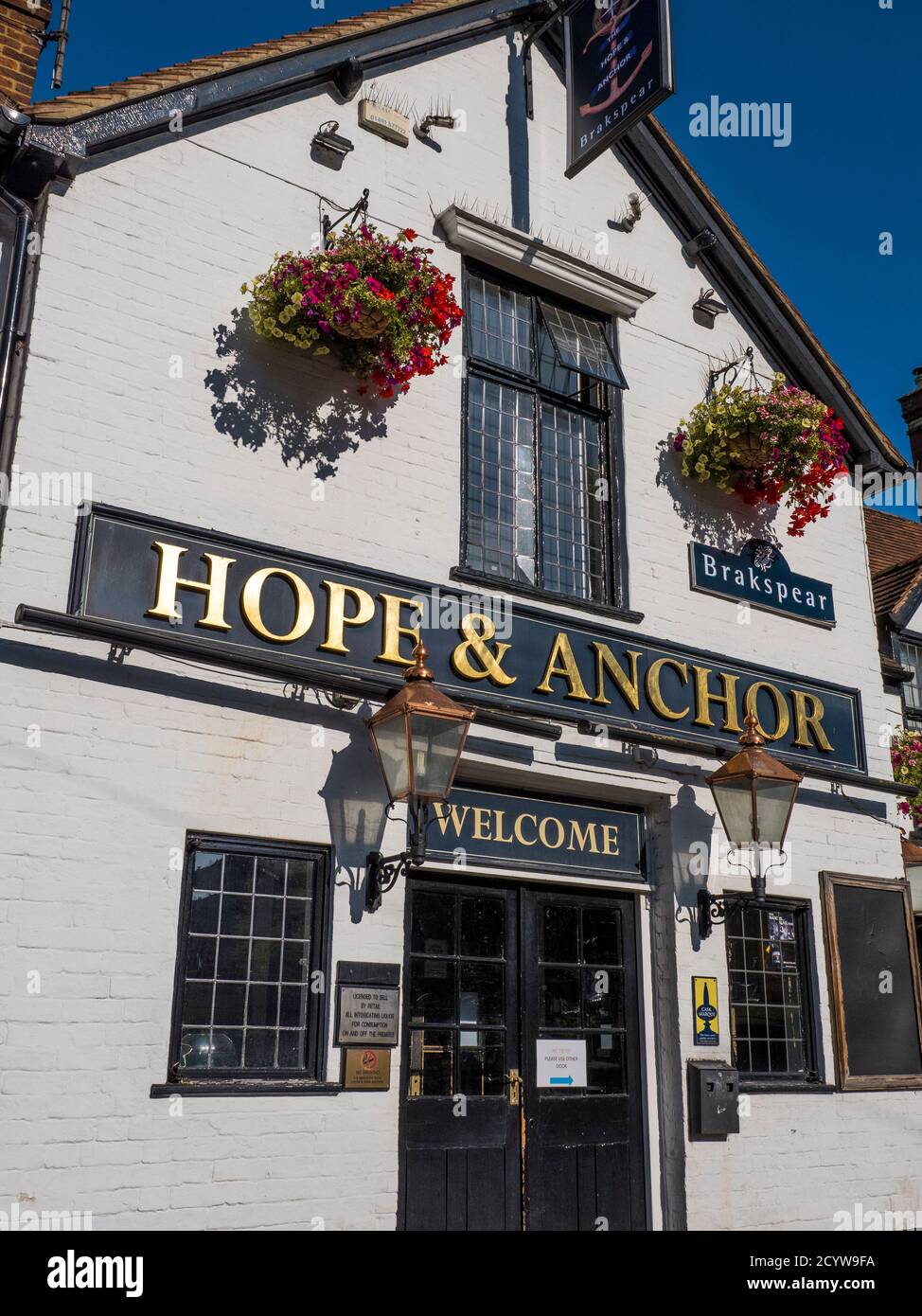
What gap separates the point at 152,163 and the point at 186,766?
335cm

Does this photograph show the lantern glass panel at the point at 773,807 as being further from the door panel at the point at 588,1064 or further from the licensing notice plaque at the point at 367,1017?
the licensing notice plaque at the point at 367,1017

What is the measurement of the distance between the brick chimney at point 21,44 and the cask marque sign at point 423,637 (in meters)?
2.54

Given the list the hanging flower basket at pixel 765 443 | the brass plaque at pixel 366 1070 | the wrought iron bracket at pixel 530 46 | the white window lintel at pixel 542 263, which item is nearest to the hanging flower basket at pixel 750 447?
the hanging flower basket at pixel 765 443

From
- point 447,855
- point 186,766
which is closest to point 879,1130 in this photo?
point 447,855

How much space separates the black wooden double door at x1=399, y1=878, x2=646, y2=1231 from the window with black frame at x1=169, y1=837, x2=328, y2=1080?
2.21 feet

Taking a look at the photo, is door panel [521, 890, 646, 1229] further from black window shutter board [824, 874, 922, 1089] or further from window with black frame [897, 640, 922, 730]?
window with black frame [897, 640, 922, 730]

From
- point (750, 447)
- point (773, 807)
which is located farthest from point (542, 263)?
point (773, 807)

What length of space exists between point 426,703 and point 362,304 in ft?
7.13

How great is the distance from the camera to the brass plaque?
235 inches

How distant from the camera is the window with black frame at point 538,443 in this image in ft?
25.6

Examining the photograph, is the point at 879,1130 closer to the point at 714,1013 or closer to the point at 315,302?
the point at 714,1013

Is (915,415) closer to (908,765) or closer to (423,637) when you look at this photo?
(908,765)

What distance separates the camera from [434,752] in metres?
5.98

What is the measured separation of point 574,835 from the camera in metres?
7.49
